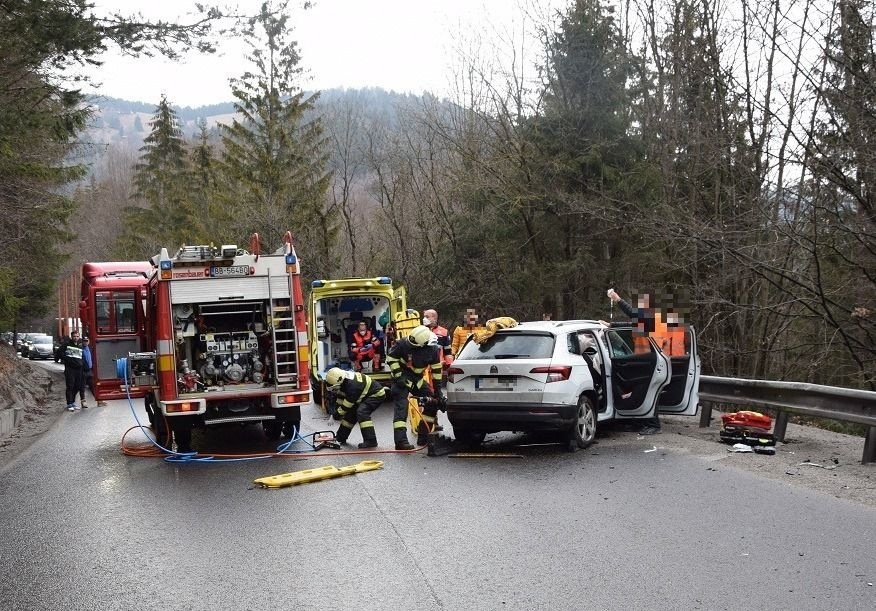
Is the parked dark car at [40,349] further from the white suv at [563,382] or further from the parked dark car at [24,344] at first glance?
the white suv at [563,382]

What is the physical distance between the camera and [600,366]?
11.0 metres

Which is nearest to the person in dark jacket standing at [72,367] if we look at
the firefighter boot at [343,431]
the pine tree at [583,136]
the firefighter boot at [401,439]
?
the firefighter boot at [343,431]

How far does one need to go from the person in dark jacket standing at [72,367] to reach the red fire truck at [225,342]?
8454 mm

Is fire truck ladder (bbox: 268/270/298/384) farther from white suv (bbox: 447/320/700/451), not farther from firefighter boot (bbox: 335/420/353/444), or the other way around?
white suv (bbox: 447/320/700/451)

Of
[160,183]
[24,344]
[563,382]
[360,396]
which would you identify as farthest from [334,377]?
[24,344]

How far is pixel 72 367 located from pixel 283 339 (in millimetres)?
10927

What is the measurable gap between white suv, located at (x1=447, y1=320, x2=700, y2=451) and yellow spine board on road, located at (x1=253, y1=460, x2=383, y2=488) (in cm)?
152

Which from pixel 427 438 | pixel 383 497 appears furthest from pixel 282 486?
pixel 427 438

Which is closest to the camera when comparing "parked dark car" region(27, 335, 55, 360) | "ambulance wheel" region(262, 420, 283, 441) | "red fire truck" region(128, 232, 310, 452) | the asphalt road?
the asphalt road

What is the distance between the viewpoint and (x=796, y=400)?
34.2 ft

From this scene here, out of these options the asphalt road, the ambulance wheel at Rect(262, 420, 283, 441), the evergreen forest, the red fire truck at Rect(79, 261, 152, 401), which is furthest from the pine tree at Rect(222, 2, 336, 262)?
the asphalt road

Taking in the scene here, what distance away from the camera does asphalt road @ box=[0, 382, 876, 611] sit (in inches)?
204

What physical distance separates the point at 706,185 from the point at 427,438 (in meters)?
14.3

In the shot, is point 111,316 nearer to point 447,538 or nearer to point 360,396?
point 360,396
